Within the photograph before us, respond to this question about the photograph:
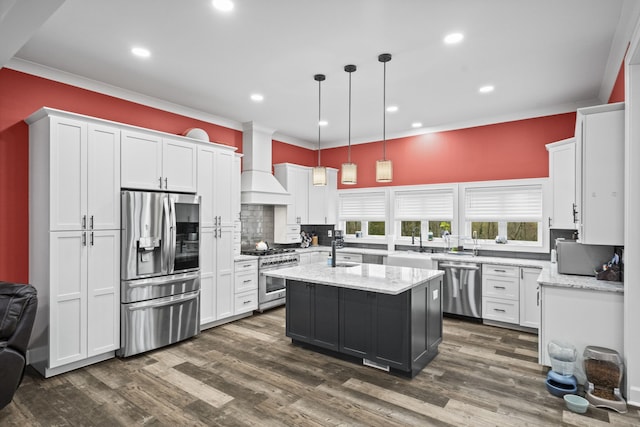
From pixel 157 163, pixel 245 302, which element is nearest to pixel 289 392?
pixel 245 302

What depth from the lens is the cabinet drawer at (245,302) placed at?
16.7 feet

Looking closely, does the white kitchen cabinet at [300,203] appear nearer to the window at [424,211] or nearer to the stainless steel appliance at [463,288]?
the window at [424,211]

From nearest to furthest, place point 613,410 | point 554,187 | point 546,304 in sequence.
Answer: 1. point 613,410
2. point 546,304
3. point 554,187

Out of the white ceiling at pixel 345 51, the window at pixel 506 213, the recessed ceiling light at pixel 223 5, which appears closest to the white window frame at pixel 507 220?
the window at pixel 506 213

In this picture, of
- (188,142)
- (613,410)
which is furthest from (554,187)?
(188,142)

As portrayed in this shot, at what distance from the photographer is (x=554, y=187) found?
14.3ft

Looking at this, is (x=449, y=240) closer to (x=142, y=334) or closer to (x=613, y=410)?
(x=613, y=410)

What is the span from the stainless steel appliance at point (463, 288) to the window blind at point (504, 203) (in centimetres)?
95

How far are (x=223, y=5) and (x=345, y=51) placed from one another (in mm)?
1210

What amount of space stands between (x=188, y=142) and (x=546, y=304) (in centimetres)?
425

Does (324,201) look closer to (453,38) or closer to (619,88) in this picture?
(453,38)

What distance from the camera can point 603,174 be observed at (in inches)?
121

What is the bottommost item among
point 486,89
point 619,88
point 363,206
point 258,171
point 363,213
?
point 363,213

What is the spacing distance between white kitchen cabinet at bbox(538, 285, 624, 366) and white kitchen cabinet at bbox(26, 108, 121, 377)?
13.9 ft
